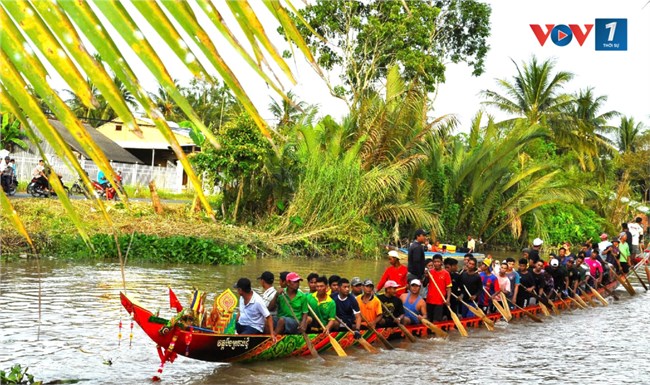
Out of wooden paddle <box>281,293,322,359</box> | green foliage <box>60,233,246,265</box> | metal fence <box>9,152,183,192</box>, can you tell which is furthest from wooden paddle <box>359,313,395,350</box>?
metal fence <box>9,152,183,192</box>

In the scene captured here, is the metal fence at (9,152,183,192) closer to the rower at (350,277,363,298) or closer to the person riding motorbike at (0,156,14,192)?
the person riding motorbike at (0,156,14,192)

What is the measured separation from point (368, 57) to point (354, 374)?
2561 centimetres

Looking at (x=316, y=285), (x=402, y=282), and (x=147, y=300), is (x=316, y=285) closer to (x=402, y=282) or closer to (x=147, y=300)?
(x=402, y=282)

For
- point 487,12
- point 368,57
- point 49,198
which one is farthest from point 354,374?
point 487,12

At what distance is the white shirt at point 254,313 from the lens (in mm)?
10055

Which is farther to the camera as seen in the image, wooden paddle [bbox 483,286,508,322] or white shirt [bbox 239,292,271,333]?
wooden paddle [bbox 483,286,508,322]

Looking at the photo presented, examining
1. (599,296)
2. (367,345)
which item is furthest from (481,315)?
(599,296)

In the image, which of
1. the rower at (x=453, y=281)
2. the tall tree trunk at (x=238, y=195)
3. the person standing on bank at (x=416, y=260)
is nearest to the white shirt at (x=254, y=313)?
the person standing on bank at (x=416, y=260)

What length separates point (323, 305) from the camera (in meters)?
11.1

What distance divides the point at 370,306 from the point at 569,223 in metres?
25.5

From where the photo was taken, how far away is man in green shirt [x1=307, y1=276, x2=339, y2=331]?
36.2 ft

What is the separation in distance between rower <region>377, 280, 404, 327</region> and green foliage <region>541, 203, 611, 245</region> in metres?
21.6

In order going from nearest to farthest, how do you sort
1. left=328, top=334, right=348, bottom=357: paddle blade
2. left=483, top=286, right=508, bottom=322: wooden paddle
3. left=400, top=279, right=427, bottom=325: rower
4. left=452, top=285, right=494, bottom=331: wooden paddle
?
left=328, top=334, right=348, bottom=357: paddle blade → left=400, top=279, right=427, bottom=325: rower → left=452, top=285, right=494, bottom=331: wooden paddle → left=483, top=286, right=508, bottom=322: wooden paddle

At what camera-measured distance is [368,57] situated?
114 ft
